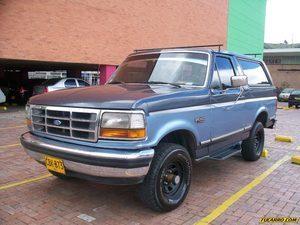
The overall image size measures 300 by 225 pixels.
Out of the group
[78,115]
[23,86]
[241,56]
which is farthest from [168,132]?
[23,86]

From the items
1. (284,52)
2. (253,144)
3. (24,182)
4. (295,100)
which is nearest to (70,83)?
(253,144)

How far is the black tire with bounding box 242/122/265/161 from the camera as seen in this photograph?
6.97 meters

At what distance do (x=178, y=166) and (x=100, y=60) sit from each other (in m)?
15.9

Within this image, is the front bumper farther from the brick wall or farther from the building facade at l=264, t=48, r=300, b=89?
the building facade at l=264, t=48, r=300, b=89

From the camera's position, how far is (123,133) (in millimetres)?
3926

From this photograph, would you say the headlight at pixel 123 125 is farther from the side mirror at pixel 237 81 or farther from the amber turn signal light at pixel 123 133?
the side mirror at pixel 237 81

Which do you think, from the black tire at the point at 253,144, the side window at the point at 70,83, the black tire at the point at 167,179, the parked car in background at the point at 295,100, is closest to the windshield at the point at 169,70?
the black tire at the point at 167,179

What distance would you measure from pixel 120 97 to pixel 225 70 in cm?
242

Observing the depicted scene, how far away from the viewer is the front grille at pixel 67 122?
13.3ft

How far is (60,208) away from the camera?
460 cm

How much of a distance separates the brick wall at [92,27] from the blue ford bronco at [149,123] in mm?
11208

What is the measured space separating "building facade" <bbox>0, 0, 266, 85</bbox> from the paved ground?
34.3ft

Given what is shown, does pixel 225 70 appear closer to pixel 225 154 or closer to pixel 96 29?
pixel 225 154

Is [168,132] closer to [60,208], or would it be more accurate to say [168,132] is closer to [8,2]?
[60,208]
